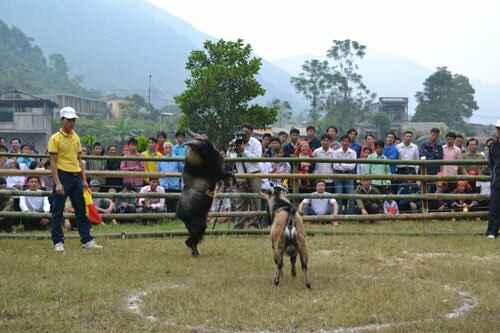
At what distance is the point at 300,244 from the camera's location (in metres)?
8.18

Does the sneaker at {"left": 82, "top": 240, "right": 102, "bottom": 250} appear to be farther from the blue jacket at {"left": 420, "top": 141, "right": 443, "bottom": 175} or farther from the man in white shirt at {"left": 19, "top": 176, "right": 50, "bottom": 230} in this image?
the blue jacket at {"left": 420, "top": 141, "right": 443, "bottom": 175}

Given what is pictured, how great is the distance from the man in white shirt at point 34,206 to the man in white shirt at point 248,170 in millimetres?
3689

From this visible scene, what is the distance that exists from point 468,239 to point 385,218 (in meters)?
1.58

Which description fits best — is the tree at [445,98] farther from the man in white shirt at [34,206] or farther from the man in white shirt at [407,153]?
the man in white shirt at [34,206]

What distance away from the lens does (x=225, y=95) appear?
31.9 meters

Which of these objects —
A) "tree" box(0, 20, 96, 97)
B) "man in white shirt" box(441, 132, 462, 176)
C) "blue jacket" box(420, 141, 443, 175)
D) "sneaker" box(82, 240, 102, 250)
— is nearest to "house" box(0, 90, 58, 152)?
"tree" box(0, 20, 96, 97)

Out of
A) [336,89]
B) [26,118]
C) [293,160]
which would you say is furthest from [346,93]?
[293,160]

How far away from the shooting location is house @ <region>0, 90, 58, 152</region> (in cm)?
5638

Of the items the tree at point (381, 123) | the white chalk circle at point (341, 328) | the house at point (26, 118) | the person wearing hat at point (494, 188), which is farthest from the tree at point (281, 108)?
the white chalk circle at point (341, 328)

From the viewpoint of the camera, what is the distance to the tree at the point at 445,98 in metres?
64.2

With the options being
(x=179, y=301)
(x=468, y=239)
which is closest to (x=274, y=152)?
(x=468, y=239)

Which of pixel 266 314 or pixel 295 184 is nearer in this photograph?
pixel 266 314

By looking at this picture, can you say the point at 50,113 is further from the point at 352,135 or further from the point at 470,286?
the point at 470,286

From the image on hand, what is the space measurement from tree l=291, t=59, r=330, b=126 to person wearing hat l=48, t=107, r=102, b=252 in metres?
56.0
